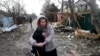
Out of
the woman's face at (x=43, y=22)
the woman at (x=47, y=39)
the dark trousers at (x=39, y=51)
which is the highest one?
the woman's face at (x=43, y=22)

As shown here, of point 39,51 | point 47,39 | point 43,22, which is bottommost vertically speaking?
point 39,51

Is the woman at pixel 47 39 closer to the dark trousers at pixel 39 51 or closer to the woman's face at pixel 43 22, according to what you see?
the woman's face at pixel 43 22

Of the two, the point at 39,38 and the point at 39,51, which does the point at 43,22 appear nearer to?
the point at 39,38

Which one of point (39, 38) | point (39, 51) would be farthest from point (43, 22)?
point (39, 51)

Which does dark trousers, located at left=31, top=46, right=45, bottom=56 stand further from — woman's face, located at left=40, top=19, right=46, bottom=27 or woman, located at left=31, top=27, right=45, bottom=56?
woman's face, located at left=40, top=19, right=46, bottom=27

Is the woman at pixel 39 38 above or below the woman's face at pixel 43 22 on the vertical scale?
below

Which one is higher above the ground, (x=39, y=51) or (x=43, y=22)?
(x=43, y=22)

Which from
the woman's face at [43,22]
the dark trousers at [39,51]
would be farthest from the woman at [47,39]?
the dark trousers at [39,51]

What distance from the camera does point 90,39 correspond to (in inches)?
583

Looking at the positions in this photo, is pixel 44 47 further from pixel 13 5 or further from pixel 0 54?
pixel 13 5

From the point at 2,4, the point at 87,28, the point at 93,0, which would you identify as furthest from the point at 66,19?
the point at 2,4

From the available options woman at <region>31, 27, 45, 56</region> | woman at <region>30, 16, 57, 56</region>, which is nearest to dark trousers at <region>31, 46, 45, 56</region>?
woman at <region>31, 27, 45, 56</region>

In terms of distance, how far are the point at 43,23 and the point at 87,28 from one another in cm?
1655

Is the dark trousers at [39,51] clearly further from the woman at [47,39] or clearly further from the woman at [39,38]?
the woman at [47,39]
